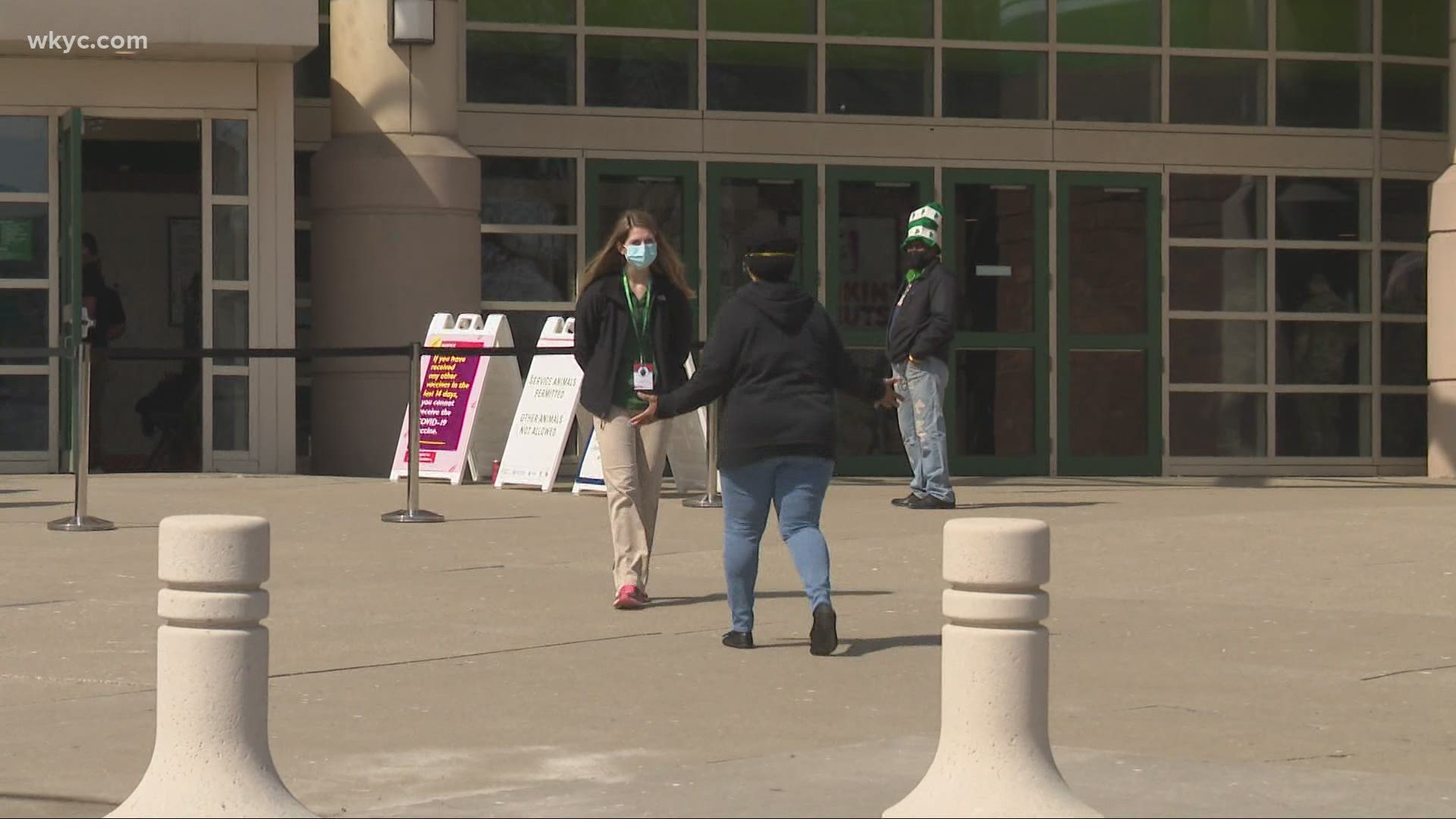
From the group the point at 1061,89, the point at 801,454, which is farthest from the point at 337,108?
the point at 801,454

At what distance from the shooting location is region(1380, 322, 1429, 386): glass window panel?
2081 cm

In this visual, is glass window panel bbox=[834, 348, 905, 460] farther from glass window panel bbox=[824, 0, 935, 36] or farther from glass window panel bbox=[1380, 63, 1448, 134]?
glass window panel bbox=[1380, 63, 1448, 134]

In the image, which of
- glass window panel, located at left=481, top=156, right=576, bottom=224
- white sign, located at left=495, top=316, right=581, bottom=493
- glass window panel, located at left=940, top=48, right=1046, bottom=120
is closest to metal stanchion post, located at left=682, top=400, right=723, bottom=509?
white sign, located at left=495, top=316, right=581, bottom=493

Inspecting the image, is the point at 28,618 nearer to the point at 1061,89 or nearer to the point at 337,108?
the point at 337,108

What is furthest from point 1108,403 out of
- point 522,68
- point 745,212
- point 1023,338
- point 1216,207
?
point 522,68

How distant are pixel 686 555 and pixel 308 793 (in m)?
5.91

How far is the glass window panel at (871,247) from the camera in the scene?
1967 centimetres

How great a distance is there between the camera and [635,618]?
391 inches

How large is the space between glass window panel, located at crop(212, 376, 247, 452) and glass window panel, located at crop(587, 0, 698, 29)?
416 cm

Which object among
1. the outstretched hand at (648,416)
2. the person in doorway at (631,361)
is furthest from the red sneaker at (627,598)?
the outstretched hand at (648,416)

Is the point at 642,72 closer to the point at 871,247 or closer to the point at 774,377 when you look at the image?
the point at 871,247

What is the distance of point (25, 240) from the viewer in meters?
18.0

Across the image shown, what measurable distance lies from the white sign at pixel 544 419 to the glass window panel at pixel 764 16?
4038 mm

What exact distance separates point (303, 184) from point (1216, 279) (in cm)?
777
